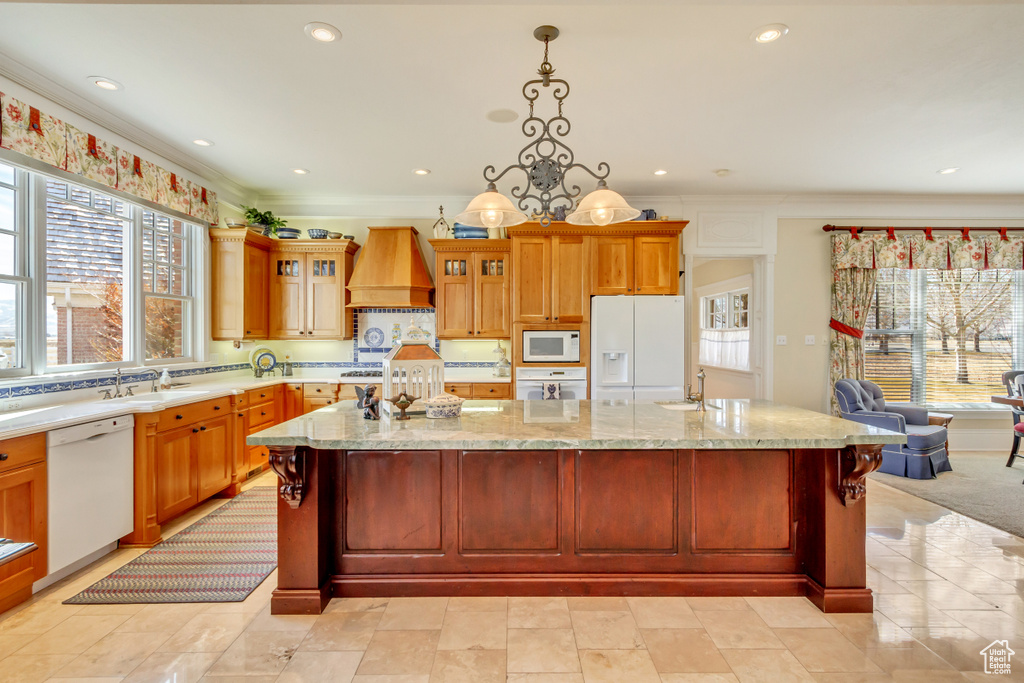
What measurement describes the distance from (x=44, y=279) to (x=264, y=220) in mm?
2133

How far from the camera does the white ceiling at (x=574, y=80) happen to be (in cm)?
228

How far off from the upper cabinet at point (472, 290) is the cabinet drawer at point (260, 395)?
65.4 inches

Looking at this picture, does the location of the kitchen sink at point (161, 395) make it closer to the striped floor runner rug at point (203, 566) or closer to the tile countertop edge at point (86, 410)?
the tile countertop edge at point (86, 410)

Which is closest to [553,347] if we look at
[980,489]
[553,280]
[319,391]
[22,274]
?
[553,280]

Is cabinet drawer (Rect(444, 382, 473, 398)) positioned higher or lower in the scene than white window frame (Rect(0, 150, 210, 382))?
lower

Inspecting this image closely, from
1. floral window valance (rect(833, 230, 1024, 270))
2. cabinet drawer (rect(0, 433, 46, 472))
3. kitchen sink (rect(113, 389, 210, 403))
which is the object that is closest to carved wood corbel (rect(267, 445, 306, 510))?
cabinet drawer (rect(0, 433, 46, 472))

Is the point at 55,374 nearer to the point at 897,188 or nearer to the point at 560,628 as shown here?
the point at 560,628

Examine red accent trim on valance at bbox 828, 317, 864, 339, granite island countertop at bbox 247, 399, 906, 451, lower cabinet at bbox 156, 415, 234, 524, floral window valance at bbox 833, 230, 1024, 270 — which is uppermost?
floral window valance at bbox 833, 230, 1024, 270

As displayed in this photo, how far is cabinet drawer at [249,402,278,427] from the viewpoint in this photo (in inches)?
169

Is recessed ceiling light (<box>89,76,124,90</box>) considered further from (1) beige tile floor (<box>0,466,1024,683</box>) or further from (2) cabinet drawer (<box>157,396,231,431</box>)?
(1) beige tile floor (<box>0,466,1024,683</box>)

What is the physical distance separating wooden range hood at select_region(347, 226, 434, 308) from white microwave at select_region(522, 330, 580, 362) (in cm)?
129

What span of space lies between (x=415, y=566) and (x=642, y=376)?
298 centimetres

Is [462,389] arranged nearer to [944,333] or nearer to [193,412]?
[193,412]

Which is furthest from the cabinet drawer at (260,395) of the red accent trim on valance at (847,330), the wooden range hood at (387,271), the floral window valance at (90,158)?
the red accent trim on valance at (847,330)
